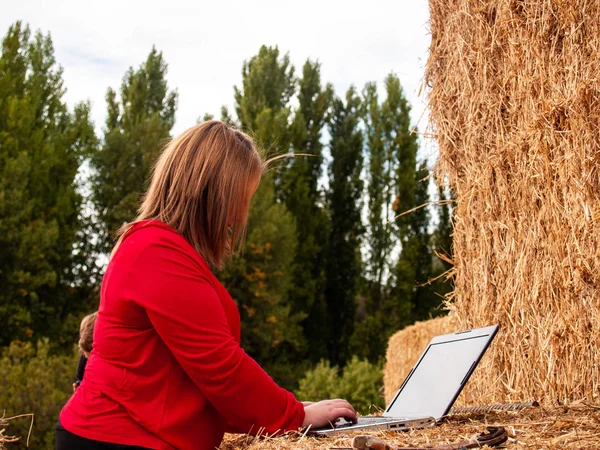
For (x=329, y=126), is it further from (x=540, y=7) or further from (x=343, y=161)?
(x=540, y=7)

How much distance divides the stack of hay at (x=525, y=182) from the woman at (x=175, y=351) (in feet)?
5.03

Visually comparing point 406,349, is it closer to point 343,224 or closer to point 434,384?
point 434,384

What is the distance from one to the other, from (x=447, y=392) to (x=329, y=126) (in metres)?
20.6

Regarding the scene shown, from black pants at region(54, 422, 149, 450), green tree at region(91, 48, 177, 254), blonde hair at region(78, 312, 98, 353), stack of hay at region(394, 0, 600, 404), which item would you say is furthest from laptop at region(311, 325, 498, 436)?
green tree at region(91, 48, 177, 254)

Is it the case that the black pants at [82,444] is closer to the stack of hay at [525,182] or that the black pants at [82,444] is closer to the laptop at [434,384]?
the laptop at [434,384]

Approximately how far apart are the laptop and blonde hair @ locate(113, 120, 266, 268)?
596 millimetres

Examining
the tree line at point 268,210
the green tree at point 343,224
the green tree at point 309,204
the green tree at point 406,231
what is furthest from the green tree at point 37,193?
the green tree at point 406,231

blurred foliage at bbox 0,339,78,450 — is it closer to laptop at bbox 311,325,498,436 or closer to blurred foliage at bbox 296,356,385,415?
blurred foliage at bbox 296,356,385,415

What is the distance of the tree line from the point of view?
16.6 m

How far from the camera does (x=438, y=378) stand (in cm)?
224

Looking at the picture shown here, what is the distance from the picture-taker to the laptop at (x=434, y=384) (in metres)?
1.92

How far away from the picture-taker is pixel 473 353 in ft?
6.96

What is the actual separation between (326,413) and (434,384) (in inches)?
21.7

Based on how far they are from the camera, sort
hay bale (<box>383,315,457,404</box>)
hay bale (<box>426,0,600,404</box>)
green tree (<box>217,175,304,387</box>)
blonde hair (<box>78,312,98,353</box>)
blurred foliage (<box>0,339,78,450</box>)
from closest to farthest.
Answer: hay bale (<box>426,0,600,404</box>)
blonde hair (<box>78,312,98,353</box>)
hay bale (<box>383,315,457,404</box>)
blurred foliage (<box>0,339,78,450</box>)
green tree (<box>217,175,304,387</box>)
